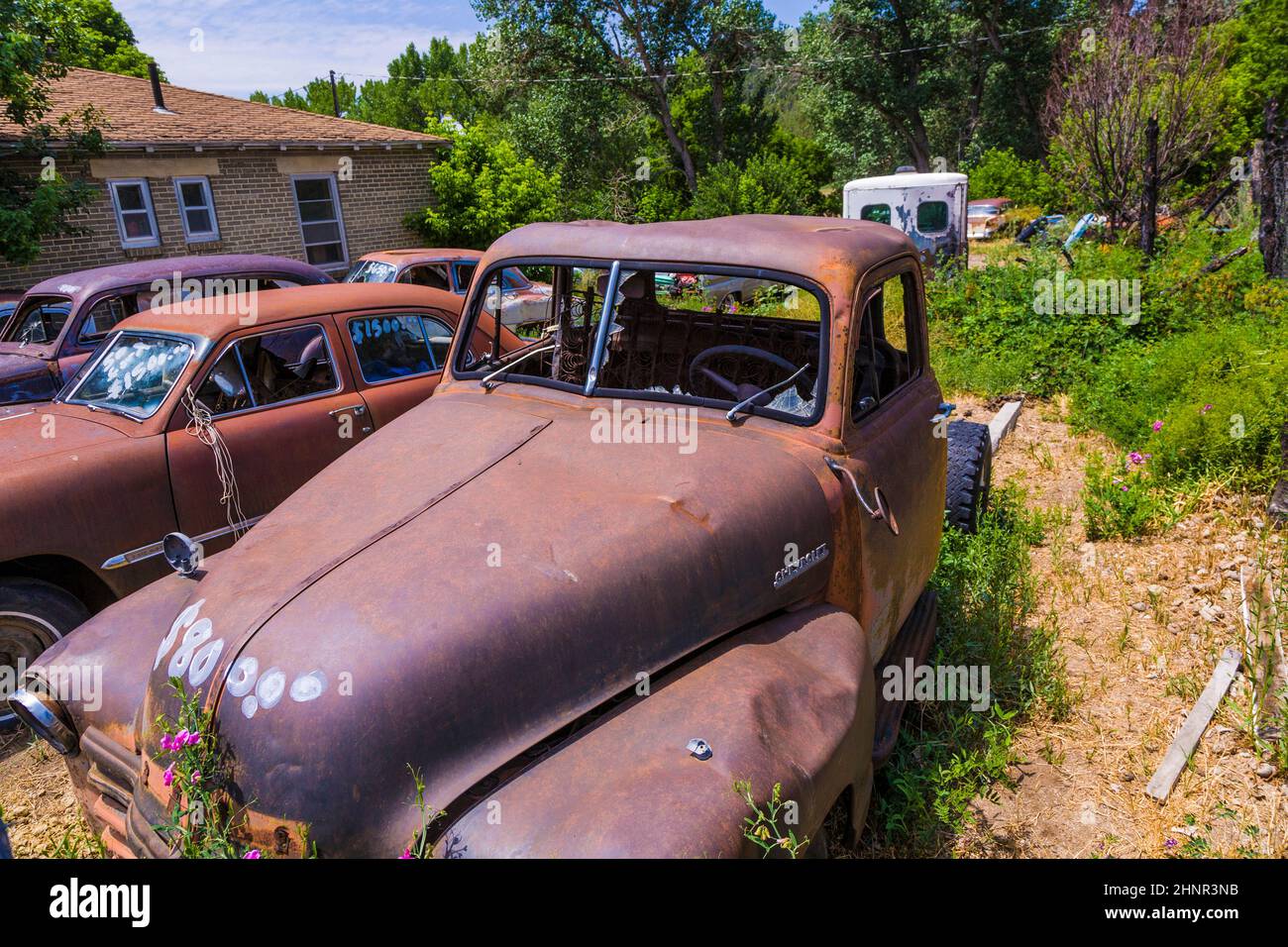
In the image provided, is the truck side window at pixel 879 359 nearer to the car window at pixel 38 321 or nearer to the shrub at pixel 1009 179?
the car window at pixel 38 321

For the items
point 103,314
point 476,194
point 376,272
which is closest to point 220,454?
point 103,314

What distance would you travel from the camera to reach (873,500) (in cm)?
316

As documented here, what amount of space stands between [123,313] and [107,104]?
11060 mm

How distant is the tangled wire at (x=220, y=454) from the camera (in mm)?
4645

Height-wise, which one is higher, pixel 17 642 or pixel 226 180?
pixel 226 180

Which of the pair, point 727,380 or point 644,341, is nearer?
point 727,380

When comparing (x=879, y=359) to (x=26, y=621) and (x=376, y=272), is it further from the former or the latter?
(x=376, y=272)

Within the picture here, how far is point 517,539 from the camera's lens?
253cm

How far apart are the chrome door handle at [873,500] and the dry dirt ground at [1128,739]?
4.04ft

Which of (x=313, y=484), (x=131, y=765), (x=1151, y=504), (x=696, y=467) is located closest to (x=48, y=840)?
(x=131, y=765)

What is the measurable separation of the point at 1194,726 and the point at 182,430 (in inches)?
201
